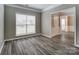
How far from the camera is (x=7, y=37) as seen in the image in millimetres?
4129

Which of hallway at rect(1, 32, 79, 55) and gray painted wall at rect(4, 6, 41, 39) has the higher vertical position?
gray painted wall at rect(4, 6, 41, 39)

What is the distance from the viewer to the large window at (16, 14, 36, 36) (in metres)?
4.91

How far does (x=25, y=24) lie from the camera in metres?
5.31

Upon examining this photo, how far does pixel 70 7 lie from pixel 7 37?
3.77 meters

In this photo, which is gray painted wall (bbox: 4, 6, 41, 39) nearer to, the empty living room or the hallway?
the empty living room

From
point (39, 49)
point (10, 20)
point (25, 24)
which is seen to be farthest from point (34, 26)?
point (39, 49)

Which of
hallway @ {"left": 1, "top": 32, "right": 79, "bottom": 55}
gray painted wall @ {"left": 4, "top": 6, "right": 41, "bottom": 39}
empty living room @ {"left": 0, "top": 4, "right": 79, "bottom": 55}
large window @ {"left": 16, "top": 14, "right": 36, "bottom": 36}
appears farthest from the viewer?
large window @ {"left": 16, "top": 14, "right": 36, "bottom": 36}

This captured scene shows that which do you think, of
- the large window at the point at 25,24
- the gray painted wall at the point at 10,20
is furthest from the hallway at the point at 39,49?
the large window at the point at 25,24

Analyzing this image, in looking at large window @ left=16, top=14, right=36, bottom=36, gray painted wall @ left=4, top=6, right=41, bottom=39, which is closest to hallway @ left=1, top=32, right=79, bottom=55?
gray painted wall @ left=4, top=6, right=41, bottom=39

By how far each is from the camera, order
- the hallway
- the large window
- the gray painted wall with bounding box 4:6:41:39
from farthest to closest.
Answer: the large window → the gray painted wall with bounding box 4:6:41:39 → the hallway

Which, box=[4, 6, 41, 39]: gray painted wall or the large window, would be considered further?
the large window

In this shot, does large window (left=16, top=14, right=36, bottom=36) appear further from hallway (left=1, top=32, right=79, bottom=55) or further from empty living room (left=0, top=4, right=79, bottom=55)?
hallway (left=1, top=32, right=79, bottom=55)

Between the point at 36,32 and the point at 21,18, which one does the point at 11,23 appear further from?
the point at 36,32

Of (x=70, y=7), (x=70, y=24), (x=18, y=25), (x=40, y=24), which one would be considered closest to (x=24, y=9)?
(x=18, y=25)
